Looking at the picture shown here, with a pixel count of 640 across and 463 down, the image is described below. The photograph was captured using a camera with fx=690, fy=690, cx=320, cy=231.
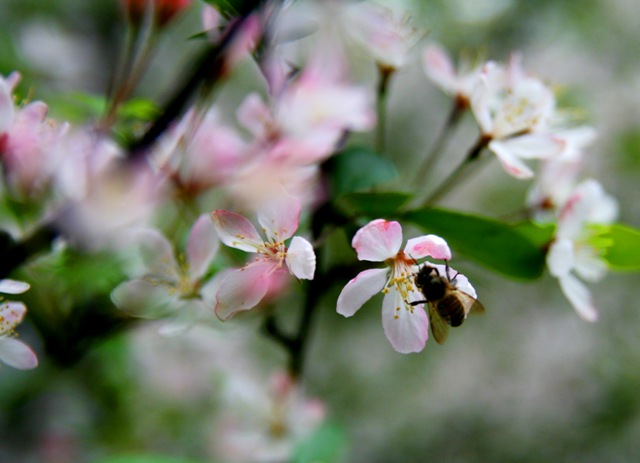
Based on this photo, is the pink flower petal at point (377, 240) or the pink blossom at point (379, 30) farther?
the pink blossom at point (379, 30)

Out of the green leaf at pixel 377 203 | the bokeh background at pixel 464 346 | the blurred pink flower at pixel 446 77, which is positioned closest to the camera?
the green leaf at pixel 377 203

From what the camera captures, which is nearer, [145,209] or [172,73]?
[145,209]

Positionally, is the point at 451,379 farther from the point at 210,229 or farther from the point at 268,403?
the point at 210,229

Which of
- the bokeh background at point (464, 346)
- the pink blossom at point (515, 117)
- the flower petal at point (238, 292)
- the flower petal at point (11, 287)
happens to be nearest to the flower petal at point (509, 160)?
the pink blossom at point (515, 117)

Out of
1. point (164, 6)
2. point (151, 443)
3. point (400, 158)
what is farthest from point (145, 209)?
point (400, 158)

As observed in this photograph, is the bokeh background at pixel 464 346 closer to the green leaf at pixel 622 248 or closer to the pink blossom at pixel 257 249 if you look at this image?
the green leaf at pixel 622 248

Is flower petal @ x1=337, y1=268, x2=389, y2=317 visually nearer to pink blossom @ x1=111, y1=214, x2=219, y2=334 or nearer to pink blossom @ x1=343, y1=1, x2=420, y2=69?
pink blossom @ x1=111, y1=214, x2=219, y2=334
